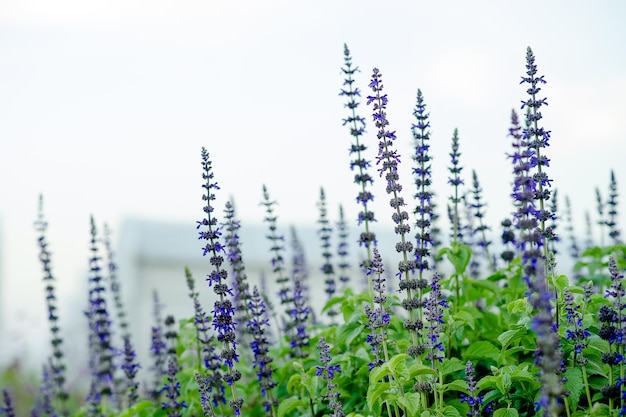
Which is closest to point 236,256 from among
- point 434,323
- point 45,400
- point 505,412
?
point 434,323

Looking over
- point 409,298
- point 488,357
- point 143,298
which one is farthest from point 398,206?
point 143,298

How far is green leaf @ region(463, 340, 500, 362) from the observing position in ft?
21.8

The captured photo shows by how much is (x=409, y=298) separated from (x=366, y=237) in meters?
1.12

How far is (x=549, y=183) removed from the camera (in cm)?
604

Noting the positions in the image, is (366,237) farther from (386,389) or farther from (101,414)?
(101,414)

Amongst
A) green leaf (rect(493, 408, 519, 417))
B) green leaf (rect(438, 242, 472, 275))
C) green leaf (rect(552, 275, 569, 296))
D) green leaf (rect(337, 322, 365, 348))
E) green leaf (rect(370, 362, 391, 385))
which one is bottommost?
green leaf (rect(493, 408, 519, 417))

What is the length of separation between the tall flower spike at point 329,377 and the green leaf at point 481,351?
116 cm

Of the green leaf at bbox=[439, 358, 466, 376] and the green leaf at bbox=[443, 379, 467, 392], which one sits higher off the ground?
the green leaf at bbox=[439, 358, 466, 376]

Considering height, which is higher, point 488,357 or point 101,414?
point 488,357

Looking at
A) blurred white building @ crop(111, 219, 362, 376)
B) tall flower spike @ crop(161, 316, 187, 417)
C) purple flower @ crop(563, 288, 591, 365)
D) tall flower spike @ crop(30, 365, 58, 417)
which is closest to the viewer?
purple flower @ crop(563, 288, 591, 365)

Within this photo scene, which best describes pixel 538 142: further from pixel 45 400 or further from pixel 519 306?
pixel 45 400

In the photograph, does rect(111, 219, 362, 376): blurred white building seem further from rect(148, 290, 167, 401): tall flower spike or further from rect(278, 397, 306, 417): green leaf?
rect(278, 397, 306, 417): green leaf

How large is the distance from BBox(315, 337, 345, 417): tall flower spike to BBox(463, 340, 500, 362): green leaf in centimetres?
116

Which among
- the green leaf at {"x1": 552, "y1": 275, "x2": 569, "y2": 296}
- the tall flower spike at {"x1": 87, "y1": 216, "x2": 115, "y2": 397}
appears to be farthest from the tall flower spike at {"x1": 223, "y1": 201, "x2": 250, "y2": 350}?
the green leaf at {"x1": 552, "y1": 275, "x2": 569, "y2": 296}
